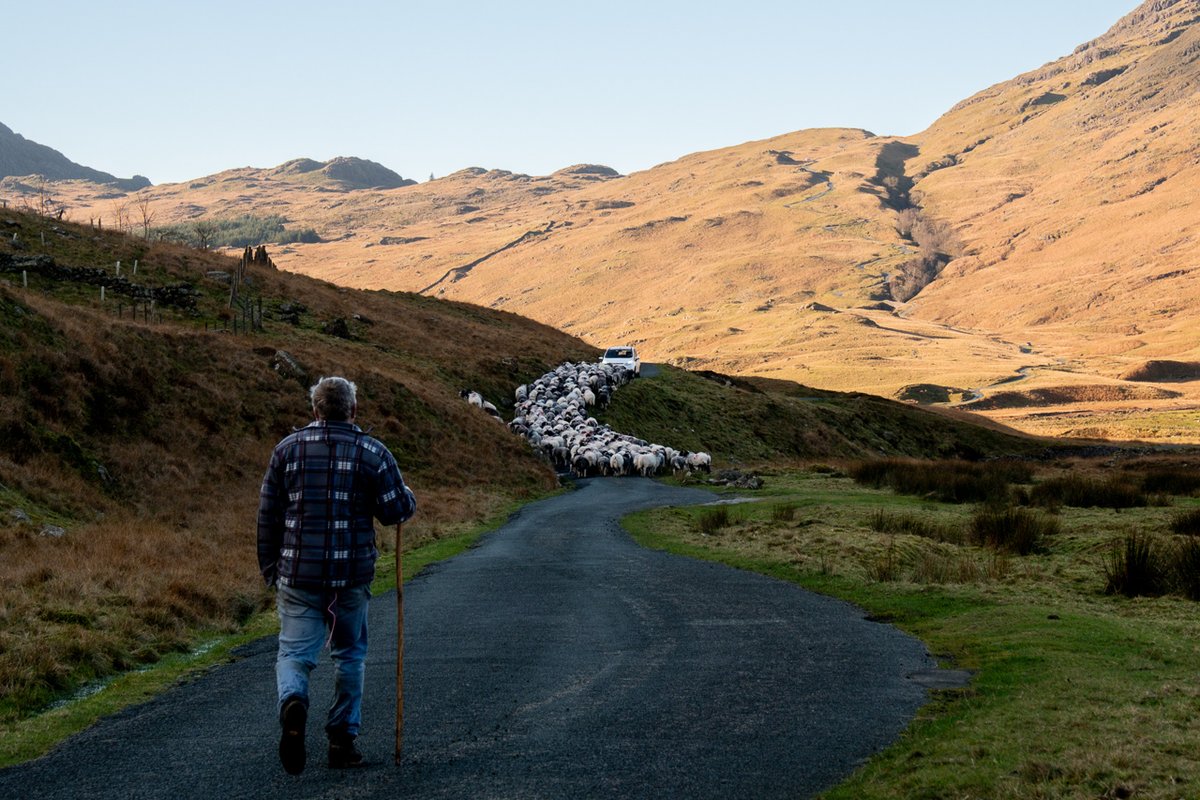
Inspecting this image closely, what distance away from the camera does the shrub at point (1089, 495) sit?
29609 mm

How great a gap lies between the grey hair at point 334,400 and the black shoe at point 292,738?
213 cm

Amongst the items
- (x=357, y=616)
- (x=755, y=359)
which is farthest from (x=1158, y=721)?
(x=755, y=359)

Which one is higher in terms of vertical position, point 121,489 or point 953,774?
point 953,774

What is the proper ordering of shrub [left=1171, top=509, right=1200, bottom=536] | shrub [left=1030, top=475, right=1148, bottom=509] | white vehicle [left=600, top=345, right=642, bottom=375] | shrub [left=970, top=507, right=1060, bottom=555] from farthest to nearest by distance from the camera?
white vehicle [left=600, top=345, right=642, bottom=375]
shrub [left=1030, top=475, right=1148, bottom=509]
shrub [left=1171, top=509, right=1200, bottom=536]
shrub [left=970, top=507, right=1060, bottom=555]

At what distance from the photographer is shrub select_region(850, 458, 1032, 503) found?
33000 millimetres

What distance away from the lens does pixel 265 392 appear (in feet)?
124

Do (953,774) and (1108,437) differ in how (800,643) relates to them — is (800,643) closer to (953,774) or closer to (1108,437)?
(953,774)

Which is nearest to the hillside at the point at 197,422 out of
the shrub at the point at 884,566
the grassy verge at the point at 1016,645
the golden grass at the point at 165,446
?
the golden grass at the point at 165,446

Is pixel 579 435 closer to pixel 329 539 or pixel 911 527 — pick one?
pixel 911 527

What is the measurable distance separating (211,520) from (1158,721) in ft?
72.6

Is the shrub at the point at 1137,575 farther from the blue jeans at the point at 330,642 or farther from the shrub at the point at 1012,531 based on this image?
the blue jeans at the point at 330,642

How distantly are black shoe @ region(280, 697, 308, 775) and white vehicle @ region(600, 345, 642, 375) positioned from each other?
60.7 metres

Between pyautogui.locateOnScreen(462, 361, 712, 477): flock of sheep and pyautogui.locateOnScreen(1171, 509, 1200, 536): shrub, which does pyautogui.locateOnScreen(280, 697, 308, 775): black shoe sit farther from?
pyautogui.locateOnScreen(462, 361, 712, 477): flock of sheep

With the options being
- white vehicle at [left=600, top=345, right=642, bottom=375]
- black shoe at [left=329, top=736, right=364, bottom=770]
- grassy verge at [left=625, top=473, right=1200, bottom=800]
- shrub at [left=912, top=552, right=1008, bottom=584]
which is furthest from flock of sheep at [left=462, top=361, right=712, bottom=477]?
black shoe at [left=329, top=736, right=364, bottom=770]
